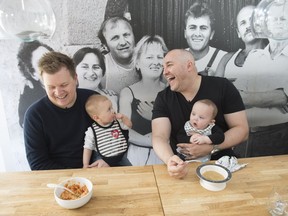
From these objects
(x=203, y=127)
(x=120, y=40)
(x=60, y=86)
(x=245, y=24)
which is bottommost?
(x=203, y=127)

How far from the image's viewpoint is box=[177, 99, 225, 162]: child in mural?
1.73m

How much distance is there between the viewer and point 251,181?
1.33 metres

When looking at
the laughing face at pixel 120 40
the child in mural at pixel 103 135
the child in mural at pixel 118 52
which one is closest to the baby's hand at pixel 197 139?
the child in mural at pixel 103 135

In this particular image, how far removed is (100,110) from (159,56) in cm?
79

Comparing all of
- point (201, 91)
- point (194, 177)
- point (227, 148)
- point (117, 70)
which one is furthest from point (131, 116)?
point (194, 177)

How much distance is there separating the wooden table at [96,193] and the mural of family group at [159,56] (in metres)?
1.01

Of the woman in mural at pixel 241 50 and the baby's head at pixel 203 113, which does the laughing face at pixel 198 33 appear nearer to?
the woman in mural at pixel 241 50

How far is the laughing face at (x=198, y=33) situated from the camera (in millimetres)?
2162

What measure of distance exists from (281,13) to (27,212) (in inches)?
75.2

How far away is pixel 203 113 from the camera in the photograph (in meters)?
1.74

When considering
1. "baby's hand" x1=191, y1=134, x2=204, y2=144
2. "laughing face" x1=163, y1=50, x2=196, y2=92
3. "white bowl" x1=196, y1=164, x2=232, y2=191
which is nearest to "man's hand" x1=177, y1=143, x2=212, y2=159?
"baby's hand" x1=191, y1=134, x2=204, y2=144

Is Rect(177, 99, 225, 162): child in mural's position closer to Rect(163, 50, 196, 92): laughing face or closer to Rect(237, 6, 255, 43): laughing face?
Rect(163, 50, 196, 92): laughing face

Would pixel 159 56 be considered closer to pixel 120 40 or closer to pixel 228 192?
pixel 120 40

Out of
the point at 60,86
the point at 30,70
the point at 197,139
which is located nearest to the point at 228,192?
the point at 197,139
